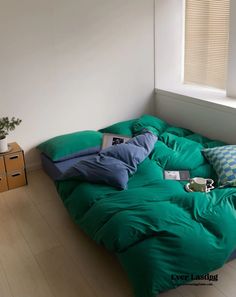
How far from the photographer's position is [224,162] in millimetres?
2551

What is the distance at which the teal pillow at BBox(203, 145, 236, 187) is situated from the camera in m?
2.43

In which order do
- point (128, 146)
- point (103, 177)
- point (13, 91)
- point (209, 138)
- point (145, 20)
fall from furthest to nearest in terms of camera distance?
point (145, 20), point (209, 138), point (13, 91), point (128, 146), point (103, 177)

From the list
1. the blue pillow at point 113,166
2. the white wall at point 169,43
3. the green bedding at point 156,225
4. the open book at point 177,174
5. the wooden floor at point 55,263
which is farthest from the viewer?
the white wall at point 169,43

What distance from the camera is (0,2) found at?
113 inches

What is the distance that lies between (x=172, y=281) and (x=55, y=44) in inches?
91.8

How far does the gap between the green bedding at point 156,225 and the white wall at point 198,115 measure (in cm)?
97

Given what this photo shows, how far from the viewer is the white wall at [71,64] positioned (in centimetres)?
306

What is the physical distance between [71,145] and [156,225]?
149cm

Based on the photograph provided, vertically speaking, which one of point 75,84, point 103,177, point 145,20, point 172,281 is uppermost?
point 145,20

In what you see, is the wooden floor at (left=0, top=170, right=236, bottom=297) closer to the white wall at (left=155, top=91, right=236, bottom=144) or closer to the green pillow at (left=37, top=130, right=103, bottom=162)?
the green pillow at (left=37, top=130, right=103, bottom=162)

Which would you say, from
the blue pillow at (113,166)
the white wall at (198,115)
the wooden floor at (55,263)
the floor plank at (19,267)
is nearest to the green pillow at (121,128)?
the white wall at (198,115)

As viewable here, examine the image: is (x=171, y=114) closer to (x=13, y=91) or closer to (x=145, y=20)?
(x=145, y=20)

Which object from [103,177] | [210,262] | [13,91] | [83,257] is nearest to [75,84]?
[13,91]

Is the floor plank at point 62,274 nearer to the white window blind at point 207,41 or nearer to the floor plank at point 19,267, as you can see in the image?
the floor plank at point 19,267
